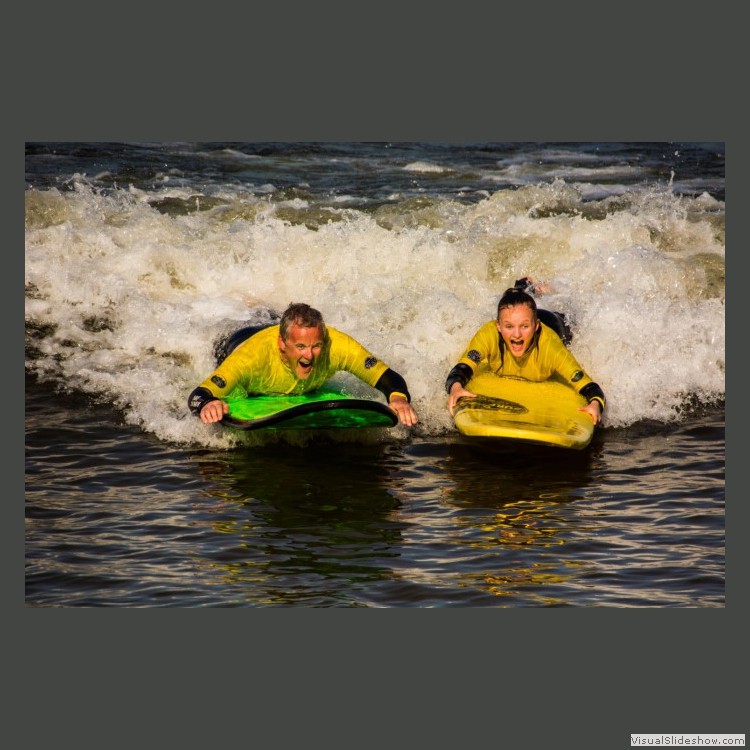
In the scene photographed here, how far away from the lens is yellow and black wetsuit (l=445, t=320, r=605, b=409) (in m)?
8.96

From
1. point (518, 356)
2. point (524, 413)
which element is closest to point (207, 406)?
point (524, 413)

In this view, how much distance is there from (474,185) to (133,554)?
10099 mm

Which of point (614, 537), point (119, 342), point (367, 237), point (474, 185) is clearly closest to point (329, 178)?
point (474, 185)

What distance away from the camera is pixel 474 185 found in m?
15.8

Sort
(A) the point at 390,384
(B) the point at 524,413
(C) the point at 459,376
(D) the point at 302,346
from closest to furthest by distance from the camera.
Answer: (D) the point at 302,346 → (A) the point at 390,384 → (B) the point at 524,413 → (C) the point at 459,376

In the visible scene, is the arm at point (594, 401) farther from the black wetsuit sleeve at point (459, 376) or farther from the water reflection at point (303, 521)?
the water reflection at point (303, 521)

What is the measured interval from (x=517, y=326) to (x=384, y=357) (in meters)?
1.65

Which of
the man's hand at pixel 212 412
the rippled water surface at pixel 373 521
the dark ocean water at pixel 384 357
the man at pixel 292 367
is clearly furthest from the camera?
the man at pixel 292 367

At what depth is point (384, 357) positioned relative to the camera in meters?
10.1

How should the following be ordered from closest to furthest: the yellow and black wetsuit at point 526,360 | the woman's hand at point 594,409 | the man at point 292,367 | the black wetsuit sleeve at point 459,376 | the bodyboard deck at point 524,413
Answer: the man at point 292,367 → the bodyboard deck at point 524,413 → the woman's hand at point 594,409 → the black wetsuit sleeve at point 459,376 → the yellow and black wetsuit at point 526,360

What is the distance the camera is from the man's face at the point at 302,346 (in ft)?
26.5

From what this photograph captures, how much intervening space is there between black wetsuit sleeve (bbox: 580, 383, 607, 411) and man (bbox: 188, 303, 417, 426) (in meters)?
1.41

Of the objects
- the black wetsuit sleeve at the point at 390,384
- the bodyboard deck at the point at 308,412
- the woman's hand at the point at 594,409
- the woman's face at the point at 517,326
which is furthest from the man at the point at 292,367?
the woman's hand at the point at 594,409

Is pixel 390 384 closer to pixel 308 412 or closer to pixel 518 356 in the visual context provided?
pixel 308 412
